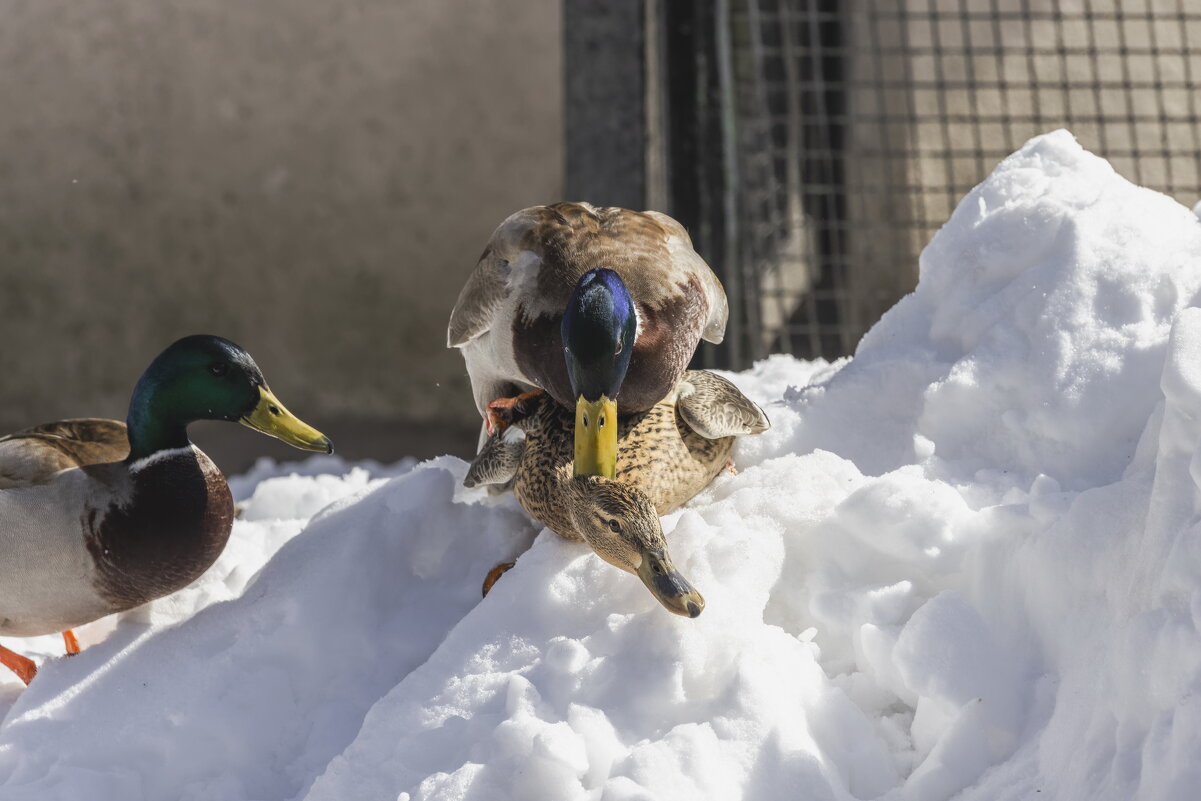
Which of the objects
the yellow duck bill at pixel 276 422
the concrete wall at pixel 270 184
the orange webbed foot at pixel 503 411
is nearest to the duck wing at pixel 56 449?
the yellow duck bill at pixel 276 422

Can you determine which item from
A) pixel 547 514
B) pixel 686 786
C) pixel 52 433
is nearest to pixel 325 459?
pixel 52 433

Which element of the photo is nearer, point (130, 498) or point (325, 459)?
point (130, 498)

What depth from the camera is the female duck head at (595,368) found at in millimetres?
2264

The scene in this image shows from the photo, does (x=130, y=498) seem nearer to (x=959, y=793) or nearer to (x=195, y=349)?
(x=195, y=349)

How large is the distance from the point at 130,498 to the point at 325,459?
A: 237cm

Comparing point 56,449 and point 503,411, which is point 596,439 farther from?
point 56,449

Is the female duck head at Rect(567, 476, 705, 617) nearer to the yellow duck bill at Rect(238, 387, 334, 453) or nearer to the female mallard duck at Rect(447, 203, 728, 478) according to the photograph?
the female mallard duck at Rect(447, 203, 728, 478)

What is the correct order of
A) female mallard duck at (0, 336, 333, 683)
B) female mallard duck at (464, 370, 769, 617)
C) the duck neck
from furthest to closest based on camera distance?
the duck neck, female mallard duck at (0, 336, 333, 683), female mallard duck at (464, 370, 769, 617)

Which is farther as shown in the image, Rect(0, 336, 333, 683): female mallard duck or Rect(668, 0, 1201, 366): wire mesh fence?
Rect(668, 0, 1201, 366): wire mesh fence

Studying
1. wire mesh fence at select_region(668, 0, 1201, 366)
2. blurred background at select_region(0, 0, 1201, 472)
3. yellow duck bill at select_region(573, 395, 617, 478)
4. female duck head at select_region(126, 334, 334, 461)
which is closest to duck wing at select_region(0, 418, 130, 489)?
female duck head at select_region(126, 334, 334, 461)

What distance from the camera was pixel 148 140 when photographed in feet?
20.1

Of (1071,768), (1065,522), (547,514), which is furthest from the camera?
(547,514)

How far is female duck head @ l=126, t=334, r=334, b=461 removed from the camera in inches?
100

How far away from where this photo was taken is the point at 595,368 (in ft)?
7.47
